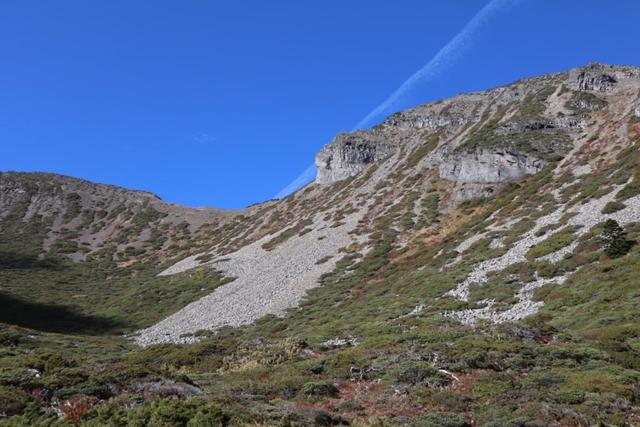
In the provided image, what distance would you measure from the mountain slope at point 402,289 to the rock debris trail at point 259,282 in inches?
13.7

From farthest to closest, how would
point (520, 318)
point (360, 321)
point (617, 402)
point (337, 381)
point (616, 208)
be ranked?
point (616, 208) < point (360, 321) < point (520, 318) < point (337, 381) < point (617, 402)

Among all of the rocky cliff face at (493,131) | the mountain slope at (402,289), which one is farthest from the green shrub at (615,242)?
the rocky cliff face at (493,131)

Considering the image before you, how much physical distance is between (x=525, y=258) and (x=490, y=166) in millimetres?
37153

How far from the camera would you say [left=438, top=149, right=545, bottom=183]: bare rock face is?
69250 millimetres

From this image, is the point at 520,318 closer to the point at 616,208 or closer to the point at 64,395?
the point at 616,208

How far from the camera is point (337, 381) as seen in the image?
57.8 feet

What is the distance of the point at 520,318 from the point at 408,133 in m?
90.3

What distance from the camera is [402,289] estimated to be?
42188 millimetres

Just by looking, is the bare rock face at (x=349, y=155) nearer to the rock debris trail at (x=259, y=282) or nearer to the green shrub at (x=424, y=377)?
the rock debris trail at (x=259, y=282)

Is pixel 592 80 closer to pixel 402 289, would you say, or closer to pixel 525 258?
pixel 525 258

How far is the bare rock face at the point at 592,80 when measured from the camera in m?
84.9

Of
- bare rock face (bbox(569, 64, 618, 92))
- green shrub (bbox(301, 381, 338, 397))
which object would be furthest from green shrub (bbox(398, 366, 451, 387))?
bare rock face (bbox(569, 64, 618, 92))

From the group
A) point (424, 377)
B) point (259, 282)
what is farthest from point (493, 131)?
point (424, 377)

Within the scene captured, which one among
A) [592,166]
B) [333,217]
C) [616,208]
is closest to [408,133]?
[333,217]
